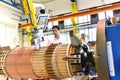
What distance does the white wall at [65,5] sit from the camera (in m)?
7.06

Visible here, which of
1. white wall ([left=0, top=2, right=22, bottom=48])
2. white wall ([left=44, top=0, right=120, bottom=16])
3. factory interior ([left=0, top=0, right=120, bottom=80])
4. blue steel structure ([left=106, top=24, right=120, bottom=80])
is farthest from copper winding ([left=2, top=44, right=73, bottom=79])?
white wall ([left=44, top=0, right=120, bottom=16])

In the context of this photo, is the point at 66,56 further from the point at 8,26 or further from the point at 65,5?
the point at 65,5

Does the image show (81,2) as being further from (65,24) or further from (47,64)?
(47,64)

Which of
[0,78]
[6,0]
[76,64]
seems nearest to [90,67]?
[76,64]

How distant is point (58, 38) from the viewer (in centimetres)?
273

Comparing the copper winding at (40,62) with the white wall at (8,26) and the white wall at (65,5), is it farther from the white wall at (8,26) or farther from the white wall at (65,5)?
the white wall at (65,5)

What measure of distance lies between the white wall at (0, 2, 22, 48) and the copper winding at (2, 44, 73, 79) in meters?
5.41

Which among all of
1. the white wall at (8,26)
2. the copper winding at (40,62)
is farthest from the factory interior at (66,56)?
the white wall at (8,26)

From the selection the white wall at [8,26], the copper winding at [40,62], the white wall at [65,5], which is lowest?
the copper winding at [40,62]

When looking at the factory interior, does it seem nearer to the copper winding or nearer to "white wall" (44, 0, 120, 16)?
the copper winding

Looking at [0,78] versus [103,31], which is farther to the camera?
[0,78]

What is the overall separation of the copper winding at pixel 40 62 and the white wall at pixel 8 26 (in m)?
5.41

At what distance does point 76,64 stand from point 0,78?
3.58 feet

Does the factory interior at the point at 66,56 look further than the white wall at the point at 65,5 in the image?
No
